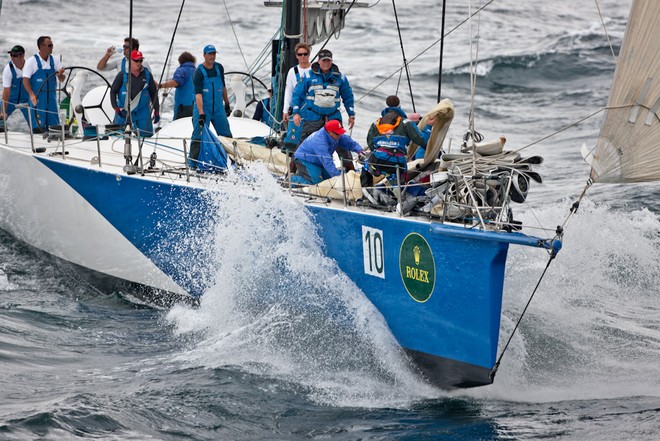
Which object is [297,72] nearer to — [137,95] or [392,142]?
[137,95]

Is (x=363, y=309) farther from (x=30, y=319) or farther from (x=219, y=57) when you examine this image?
(x=219, y=57)

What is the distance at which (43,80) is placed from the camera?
1041 cm

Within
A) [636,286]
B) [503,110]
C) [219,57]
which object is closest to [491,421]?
[636,286]

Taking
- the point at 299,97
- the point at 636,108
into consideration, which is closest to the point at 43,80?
the point at 299,97

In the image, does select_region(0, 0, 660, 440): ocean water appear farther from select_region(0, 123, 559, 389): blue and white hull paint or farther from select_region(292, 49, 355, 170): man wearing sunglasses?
select_region(292, 49, 355, 170): man wearing sunglasses

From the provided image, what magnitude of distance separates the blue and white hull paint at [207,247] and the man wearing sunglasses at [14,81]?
57 centimetres

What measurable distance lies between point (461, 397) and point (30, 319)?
3.56 metres

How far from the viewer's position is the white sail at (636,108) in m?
5.34

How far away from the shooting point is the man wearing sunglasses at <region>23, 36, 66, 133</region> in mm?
10203

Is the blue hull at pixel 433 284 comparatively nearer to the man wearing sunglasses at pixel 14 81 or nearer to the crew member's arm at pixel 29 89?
the crew member's arm at pixel 29 89

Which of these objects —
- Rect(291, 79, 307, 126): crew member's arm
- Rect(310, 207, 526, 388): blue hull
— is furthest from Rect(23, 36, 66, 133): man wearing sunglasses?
Rect(310, 207, 526, 388): blue hull

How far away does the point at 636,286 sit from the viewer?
8930mm

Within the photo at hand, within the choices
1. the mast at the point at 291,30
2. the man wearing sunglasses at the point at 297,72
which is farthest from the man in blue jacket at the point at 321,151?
the mast at the point at 291,30

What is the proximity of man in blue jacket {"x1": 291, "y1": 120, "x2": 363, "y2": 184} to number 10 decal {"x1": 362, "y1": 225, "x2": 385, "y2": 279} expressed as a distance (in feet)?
2.77
